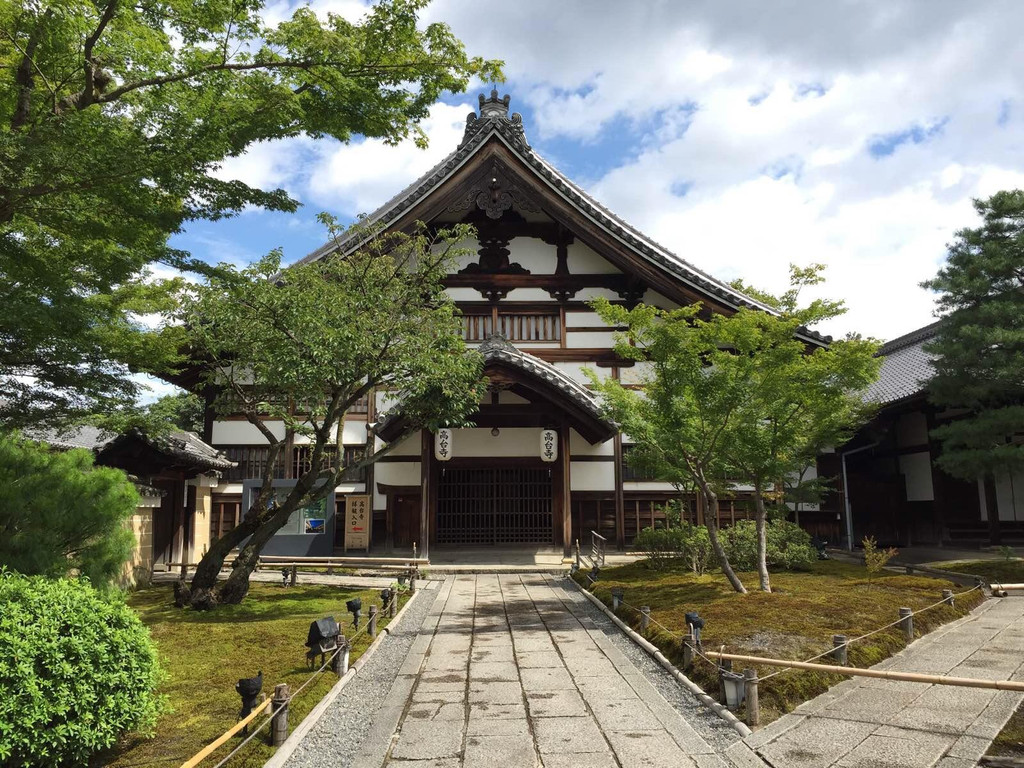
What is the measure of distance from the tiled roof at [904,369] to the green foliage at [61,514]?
1767 centimetres

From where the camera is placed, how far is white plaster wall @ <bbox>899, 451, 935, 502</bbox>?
20688 mm

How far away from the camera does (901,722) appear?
19.5ft

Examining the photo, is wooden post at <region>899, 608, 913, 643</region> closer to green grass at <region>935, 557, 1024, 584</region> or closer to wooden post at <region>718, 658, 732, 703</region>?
wooden post at <region>718, 658, 732, 703</region>

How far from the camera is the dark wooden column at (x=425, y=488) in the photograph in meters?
17.8

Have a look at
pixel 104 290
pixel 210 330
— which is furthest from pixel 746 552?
pixel 104 290

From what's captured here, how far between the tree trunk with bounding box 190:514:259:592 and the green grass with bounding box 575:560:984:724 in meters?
6.71

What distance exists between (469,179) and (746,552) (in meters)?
12.9

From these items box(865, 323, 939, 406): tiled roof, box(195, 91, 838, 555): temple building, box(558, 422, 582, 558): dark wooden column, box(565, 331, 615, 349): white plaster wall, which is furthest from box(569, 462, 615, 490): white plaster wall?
box(865, 323, 939, 406): tiled roof

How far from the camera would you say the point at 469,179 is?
19891 mm

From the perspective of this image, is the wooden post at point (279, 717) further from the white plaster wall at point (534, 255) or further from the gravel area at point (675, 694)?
the white plaster wall at point (534, 255)

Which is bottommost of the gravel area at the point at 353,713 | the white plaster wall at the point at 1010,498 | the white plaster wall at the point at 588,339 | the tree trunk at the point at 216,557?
the gravel area at the point at 353,713

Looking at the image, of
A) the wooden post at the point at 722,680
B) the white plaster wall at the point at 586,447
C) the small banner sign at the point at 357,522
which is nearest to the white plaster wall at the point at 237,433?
the small banner sign at the point at 357,522

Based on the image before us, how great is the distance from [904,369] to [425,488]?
18538 mm

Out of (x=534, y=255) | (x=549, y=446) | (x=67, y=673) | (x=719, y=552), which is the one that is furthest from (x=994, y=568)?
(x=67, y=673)
